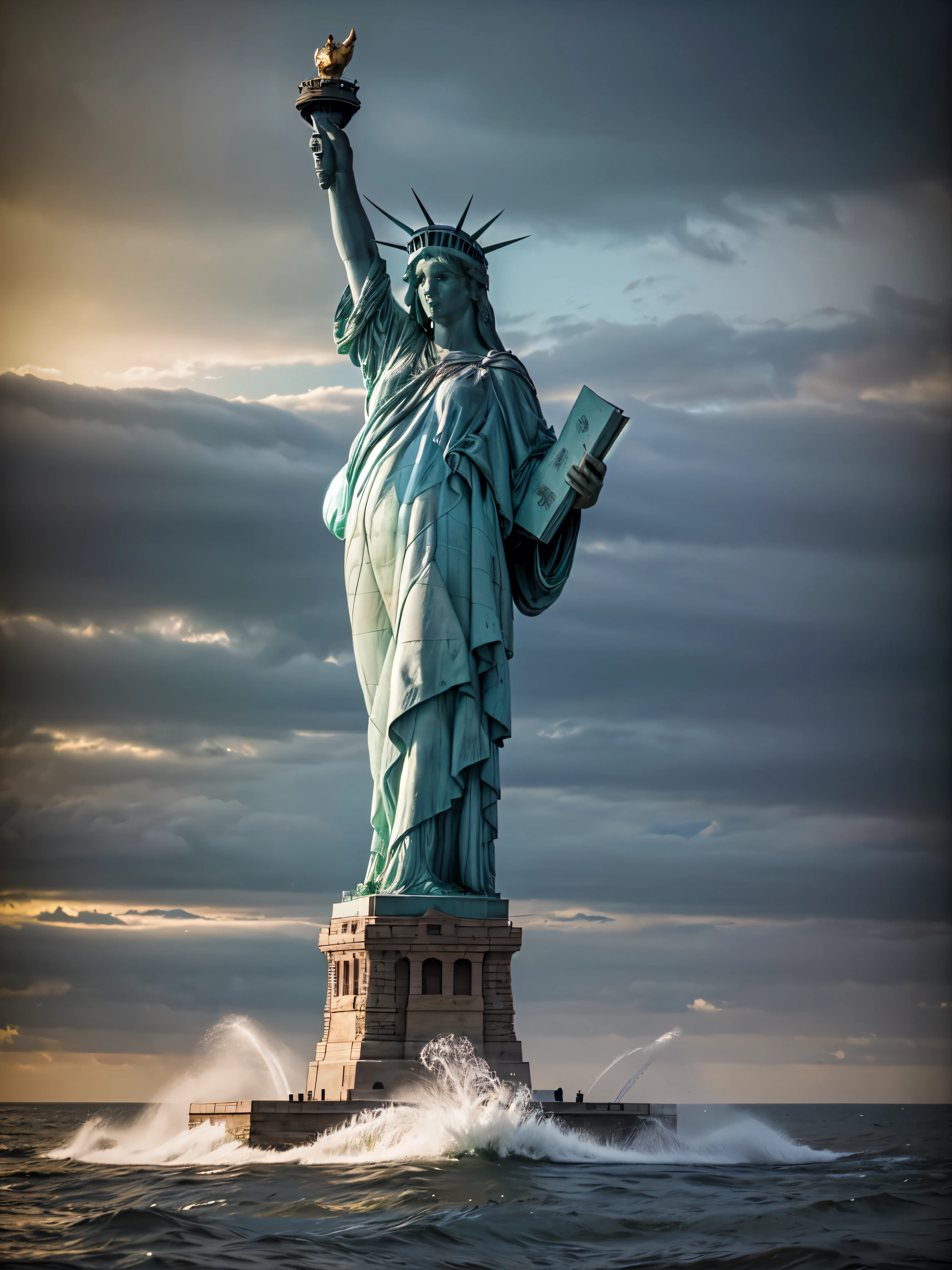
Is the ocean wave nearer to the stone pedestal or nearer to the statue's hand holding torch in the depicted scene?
the stone pedestal

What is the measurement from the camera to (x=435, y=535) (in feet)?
109

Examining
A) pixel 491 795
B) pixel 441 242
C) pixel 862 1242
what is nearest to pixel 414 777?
pixel 491 795

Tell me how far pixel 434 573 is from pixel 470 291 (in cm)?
613

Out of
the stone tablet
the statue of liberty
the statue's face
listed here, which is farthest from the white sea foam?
the statue's face

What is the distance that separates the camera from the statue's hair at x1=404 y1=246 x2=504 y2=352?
3475 cm

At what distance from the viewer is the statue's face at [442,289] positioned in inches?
1369

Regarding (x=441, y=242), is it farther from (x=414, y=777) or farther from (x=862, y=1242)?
(x=862, y=1242)

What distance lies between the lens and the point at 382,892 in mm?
32375

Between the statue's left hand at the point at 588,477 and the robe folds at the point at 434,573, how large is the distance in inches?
50.3

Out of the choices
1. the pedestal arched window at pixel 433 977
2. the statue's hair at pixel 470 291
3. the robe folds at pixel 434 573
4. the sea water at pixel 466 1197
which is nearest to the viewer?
the sea water at pixel 466 1197

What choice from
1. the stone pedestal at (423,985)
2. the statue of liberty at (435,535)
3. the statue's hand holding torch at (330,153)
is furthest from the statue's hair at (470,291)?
the stone pedestal at (423,985)

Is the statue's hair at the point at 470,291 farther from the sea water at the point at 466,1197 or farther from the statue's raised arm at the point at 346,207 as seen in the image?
the sea water at the point at 466,1197

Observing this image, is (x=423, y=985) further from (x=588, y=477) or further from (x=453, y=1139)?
(x=588, y=477)

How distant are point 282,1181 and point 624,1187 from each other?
16.7ft
